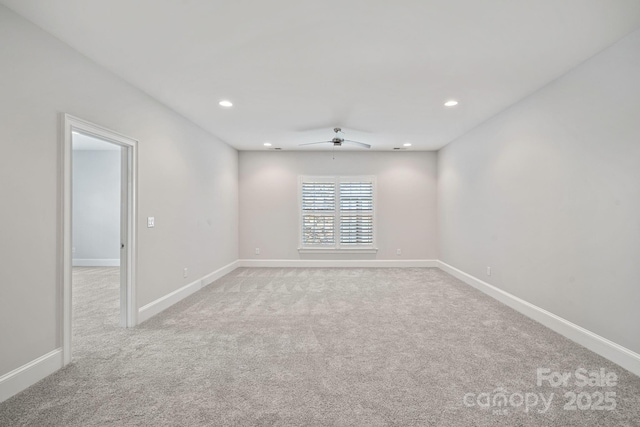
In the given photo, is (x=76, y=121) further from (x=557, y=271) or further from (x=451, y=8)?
(x=557, y=271)

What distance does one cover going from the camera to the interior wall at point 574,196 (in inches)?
92.4

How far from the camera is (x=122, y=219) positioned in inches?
129

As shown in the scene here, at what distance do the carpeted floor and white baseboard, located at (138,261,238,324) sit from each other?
17 cm

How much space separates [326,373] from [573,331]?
8.00ft

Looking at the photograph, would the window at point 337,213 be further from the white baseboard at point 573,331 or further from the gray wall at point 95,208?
the gray wall at point 95,208

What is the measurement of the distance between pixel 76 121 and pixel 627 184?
4.53 m

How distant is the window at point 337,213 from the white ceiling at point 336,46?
2.76m

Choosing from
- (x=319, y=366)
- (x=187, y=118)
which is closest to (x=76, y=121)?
(x=187, y=118)

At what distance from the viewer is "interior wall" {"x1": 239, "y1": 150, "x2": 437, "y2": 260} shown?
661cm

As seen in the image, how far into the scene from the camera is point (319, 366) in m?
2.36

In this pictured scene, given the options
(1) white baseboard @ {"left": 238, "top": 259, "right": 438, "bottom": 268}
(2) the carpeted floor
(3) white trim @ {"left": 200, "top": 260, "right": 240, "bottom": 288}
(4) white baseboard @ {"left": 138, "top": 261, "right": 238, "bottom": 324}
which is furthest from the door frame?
(1) white baseboard @ {"left": 238, "top": 259, "right": 438, "bottom": 268}

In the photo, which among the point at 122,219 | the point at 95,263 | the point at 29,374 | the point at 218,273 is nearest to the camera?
the point at 29,374

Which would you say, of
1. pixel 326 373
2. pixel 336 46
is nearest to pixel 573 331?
pixel 326 373

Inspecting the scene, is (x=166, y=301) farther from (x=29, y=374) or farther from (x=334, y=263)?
(x=334, y=263)
